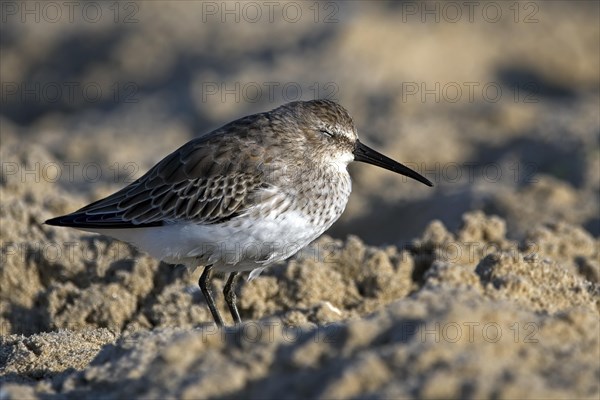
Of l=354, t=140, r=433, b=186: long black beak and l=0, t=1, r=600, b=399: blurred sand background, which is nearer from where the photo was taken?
l=0, t=1, r=600, b=399: blurred sand background

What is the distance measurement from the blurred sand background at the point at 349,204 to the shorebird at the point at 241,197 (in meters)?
0.51

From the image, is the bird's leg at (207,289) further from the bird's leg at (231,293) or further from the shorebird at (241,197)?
the bird's leg at (231,293)

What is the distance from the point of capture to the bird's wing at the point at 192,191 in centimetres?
675

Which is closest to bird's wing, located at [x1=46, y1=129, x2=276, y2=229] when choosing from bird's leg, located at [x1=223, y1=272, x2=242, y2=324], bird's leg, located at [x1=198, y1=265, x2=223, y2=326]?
bird's leg, located at [x1=198, y1=265, x2=223, y2=326]

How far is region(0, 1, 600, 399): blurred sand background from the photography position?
13.8 feet

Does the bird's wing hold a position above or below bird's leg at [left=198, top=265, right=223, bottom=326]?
above

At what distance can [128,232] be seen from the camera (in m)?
7.21

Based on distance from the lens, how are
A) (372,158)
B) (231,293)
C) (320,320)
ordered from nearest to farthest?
(320,320) < (231,293) < (372,158)

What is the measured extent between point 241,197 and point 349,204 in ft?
14.3

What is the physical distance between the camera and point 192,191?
6.98 meters

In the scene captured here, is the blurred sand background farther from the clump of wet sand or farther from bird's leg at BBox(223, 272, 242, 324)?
bird's leg at BBox(223, 272, 242, 324)

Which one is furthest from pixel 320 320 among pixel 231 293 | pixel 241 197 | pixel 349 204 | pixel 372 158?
pixel 349 204

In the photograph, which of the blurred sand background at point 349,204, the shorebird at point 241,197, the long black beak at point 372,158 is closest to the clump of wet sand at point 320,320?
the blurred sand background at point 349,204

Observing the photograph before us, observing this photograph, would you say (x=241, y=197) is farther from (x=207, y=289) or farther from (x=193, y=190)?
(x=207, y=289)
